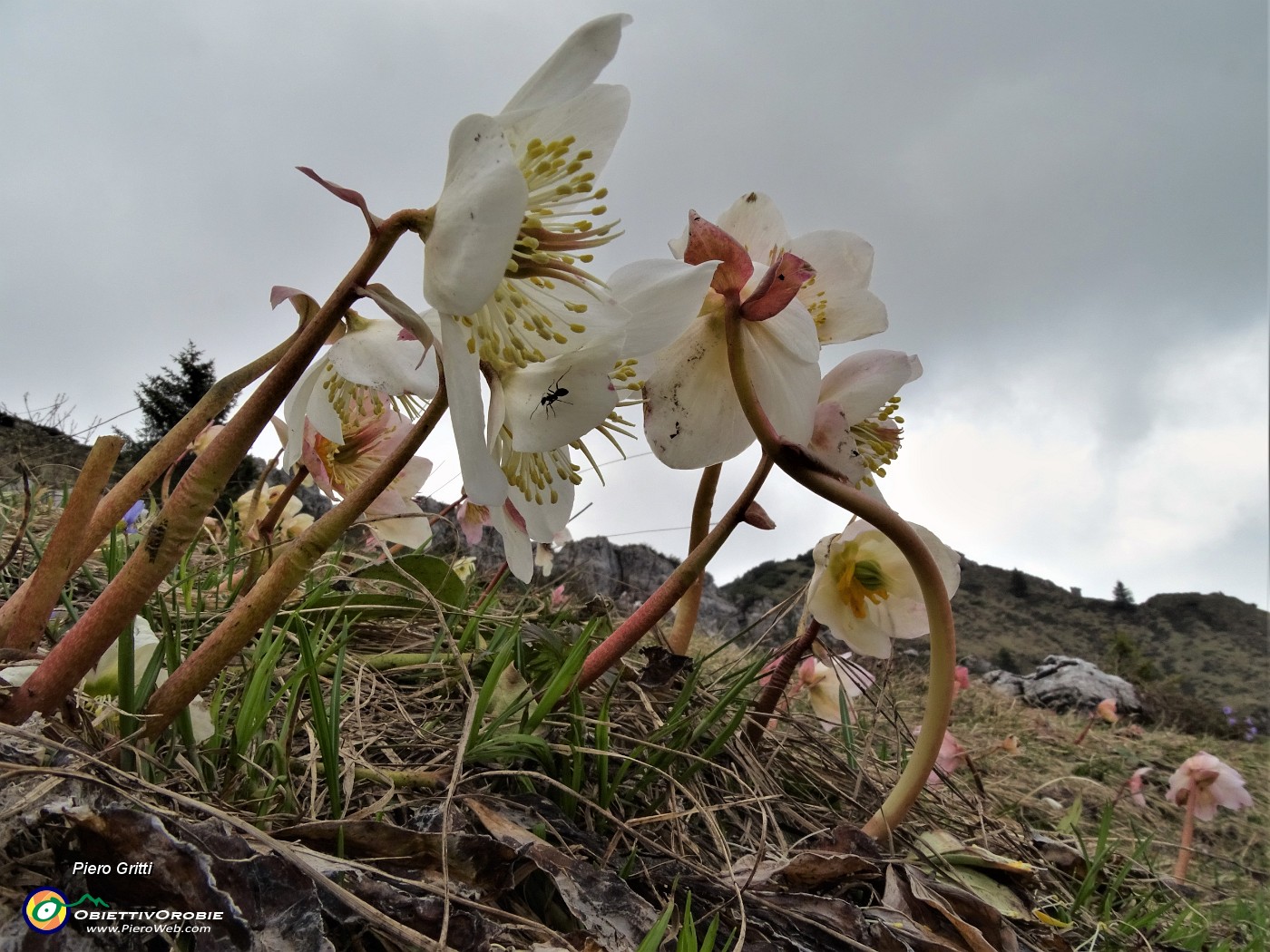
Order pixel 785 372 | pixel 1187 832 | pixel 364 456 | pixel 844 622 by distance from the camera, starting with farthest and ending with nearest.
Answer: pixel 1187 832
pixel 364 456
pixel 844 622
pixel 785 372

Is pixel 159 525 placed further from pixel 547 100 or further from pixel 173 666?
pixel 547 100

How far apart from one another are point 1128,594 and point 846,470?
24168 millimetres

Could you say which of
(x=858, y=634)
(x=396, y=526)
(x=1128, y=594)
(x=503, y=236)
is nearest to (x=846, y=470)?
(x=858, y=634)

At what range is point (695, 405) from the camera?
41.2 inches

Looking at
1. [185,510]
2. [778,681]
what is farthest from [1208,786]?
[185,510]

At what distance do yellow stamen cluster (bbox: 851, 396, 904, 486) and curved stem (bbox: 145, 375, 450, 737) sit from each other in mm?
699

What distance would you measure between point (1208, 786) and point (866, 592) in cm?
250

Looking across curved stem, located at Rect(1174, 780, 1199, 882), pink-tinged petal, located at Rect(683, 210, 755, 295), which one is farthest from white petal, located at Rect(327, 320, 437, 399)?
curved stem, located at Rect(1174, 780, 1199, 882)

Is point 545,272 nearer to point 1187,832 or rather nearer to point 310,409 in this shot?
point 310,409

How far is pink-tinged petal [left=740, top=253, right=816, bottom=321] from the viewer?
0.92 meters

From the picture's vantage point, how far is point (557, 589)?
8.48 ft

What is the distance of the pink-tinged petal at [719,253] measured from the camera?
3.14ft

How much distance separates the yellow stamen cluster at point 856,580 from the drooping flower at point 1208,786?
2341 millimetres

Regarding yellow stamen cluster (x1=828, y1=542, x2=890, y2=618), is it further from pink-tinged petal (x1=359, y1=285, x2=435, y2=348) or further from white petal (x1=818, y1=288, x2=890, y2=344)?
pink-tinged petal (x1=359, y1=285, x2=435, y2=348)
